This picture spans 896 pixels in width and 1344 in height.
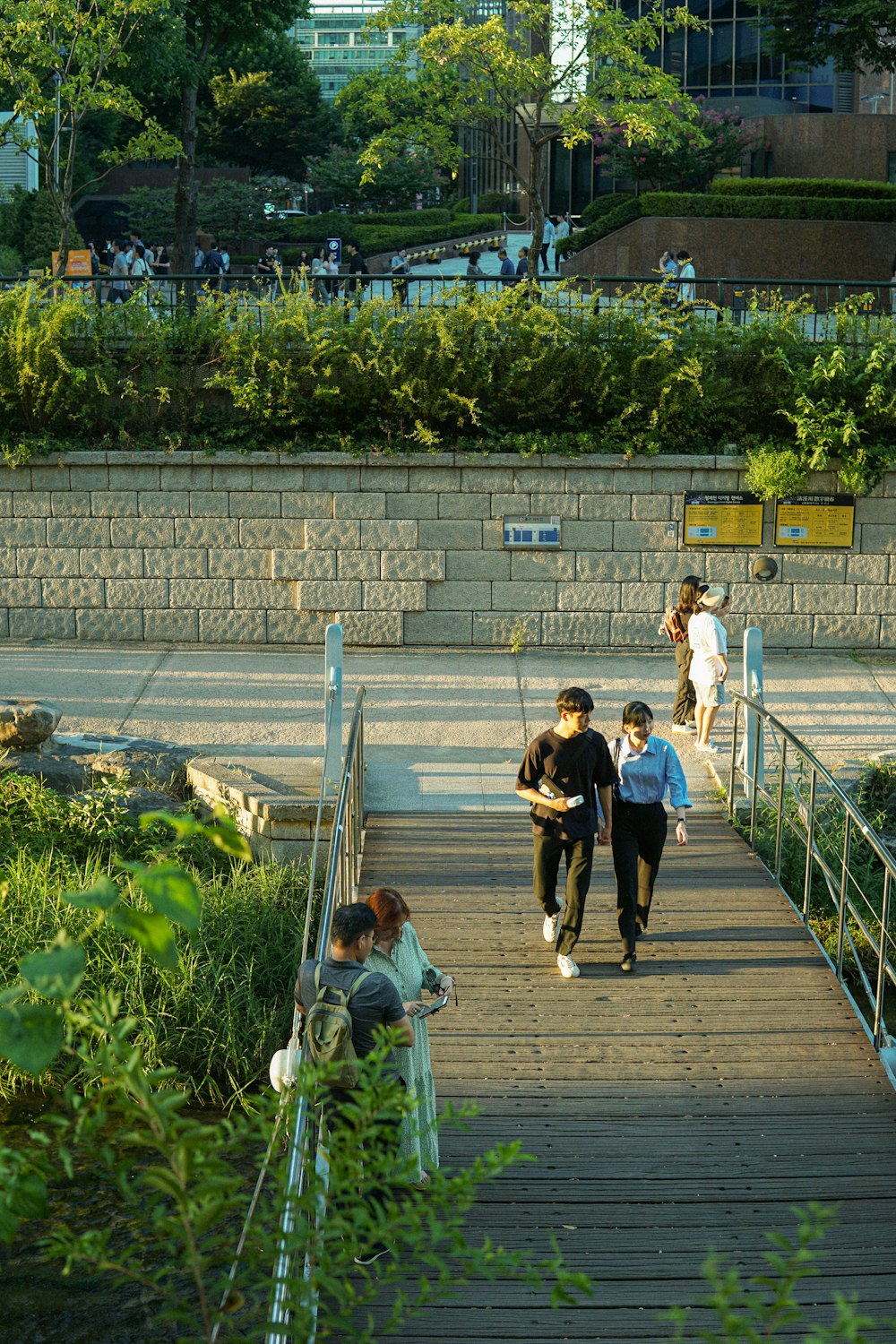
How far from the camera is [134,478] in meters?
14.2

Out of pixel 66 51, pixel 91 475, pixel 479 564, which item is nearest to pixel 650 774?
pixel 479 564

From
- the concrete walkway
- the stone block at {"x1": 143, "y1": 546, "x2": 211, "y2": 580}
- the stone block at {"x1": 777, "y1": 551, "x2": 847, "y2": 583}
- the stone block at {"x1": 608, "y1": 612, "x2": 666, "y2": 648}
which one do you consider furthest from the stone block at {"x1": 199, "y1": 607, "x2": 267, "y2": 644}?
the stone block at {"x1": 777, "y1": 551, "x2": 847, "y2": 583}

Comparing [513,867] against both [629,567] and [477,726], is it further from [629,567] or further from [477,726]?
[629,567]

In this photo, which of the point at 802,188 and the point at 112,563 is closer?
the point at 112,563

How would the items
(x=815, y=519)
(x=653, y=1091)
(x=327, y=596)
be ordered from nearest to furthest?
(x=653, y=1091) < (x=815, y=519) < (x=327, y=596)

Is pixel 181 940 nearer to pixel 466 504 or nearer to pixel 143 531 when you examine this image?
pixel 143 531

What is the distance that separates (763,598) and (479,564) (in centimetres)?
270

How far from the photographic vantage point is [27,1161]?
2434mm

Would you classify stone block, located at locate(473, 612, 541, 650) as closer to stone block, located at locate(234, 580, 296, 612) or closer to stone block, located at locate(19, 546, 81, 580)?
stone block, located at locate(234, 580, 296, 612)

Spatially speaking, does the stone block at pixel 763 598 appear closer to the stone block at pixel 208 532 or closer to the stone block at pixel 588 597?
the stone block at pixel 588 597

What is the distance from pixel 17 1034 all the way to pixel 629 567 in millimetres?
12316

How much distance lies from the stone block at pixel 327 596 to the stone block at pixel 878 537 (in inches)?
189

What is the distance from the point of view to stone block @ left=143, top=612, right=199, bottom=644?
46.9ft

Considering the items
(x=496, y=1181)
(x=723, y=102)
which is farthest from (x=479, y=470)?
(x=723, y=102)
